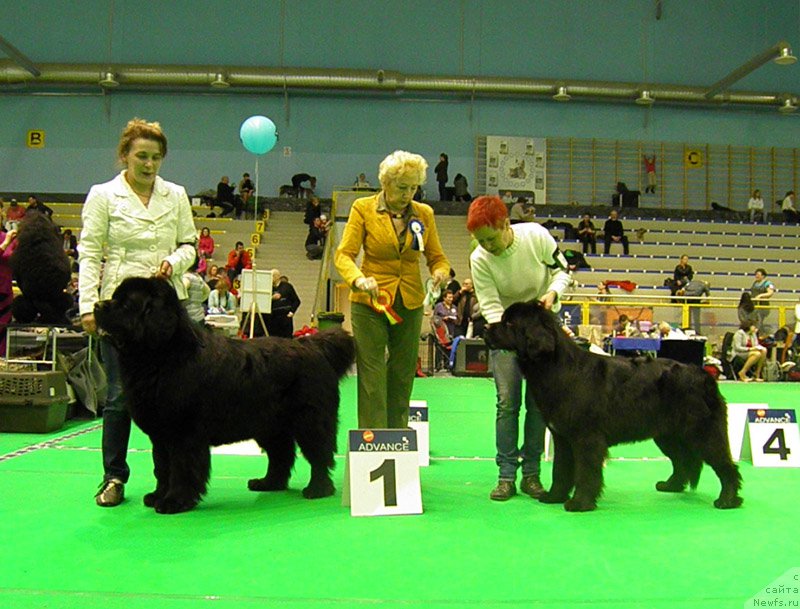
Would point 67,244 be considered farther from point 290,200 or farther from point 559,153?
point 559,153

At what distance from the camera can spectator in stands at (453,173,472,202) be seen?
23.3 m

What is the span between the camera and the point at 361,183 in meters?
22.6

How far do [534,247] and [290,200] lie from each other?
19234 millimetres

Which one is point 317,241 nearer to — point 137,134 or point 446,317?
point 446,317

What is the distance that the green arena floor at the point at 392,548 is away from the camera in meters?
2.73

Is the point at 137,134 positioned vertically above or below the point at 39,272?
above

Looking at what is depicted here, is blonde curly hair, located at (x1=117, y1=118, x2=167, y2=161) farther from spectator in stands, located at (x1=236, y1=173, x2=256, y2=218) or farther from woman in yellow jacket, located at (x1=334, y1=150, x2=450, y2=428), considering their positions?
spectator in stands, located at (x1=236, y1=173, x2=256, y2=218)

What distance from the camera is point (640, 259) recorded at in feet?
69.4

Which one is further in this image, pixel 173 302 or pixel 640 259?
pixel 640 259

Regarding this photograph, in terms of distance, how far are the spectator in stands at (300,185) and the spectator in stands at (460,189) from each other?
436cm

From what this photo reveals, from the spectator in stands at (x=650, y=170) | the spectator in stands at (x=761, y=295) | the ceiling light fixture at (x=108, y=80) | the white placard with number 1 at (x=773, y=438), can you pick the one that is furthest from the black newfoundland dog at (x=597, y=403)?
the spectator in stands at (x=650, y=170)

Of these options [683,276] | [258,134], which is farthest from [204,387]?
[683,276]

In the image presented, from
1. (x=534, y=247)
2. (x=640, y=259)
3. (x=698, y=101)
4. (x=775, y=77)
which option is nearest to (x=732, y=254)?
(x=640, y=259)

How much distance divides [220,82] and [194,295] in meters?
18.6
